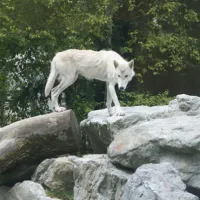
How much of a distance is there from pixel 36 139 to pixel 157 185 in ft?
11.9

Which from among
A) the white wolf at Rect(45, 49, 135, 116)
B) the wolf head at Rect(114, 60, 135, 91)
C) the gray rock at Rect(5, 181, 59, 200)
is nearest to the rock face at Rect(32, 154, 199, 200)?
the gray rock at Rect(5, 181, 59, 200)

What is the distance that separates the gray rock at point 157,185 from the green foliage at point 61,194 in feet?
8.67

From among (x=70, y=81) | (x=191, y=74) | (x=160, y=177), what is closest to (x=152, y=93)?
(x=191, y=74)

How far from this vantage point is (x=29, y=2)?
13.3m

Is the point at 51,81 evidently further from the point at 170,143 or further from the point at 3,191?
the point at 170,143

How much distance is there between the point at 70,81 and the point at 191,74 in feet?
24.6

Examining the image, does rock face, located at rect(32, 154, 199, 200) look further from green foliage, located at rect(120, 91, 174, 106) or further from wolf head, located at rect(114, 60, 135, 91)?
green foliage, located at rect(120, 91, 174, 106)

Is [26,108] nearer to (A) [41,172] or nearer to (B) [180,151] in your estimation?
(A) [41,172]

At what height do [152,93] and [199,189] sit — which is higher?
[199,189]

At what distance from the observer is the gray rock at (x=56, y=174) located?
9055 millimetres

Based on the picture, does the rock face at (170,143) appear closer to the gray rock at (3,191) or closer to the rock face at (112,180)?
the rock face at (112,180)

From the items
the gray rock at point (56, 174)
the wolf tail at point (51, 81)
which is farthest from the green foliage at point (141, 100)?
the gray rock at point (56, 174)

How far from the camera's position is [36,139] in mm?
9141

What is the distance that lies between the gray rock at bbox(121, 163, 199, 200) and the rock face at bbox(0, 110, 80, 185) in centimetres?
296
